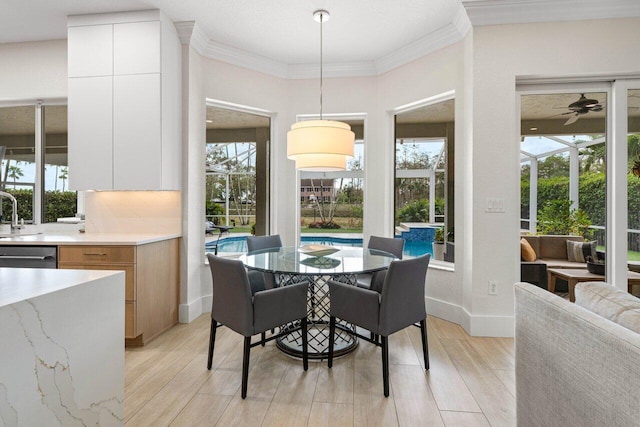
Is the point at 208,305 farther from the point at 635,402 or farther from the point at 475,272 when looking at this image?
the point at 635,402

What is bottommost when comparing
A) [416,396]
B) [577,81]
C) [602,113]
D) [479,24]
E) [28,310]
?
[416,396]

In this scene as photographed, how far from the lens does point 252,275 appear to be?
2863 mm

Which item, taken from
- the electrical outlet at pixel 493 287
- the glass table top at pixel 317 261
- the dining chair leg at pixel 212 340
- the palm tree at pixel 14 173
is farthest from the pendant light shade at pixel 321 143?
the palm tree at pixel 14 173

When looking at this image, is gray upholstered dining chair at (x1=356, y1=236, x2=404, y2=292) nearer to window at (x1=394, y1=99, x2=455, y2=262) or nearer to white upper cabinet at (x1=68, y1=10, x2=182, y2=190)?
window at (x1=394, y1=99, x2=455, y2=262)

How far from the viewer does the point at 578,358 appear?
3.35ft

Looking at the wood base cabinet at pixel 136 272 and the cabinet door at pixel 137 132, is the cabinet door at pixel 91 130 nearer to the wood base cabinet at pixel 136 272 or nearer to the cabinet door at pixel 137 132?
the cabinet door at pixel 137 132

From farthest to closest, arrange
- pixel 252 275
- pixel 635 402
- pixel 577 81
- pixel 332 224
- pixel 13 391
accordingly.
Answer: pixel 332 224, pixel 577 81, pixel 252 275, pixel 13 391, pixel 635 402

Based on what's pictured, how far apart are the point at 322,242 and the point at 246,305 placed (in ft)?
7.88

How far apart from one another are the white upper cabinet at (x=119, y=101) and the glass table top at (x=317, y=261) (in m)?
1.25

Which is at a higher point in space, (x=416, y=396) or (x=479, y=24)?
(x=479, y=24)

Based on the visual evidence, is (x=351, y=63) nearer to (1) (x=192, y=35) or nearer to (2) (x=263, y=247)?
(1) (x=192, y=35)

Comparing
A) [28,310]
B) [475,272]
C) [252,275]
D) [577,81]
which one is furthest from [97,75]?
[577,81]

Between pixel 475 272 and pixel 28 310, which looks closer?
pixel 28 310

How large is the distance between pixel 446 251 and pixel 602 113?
6.19 feet
